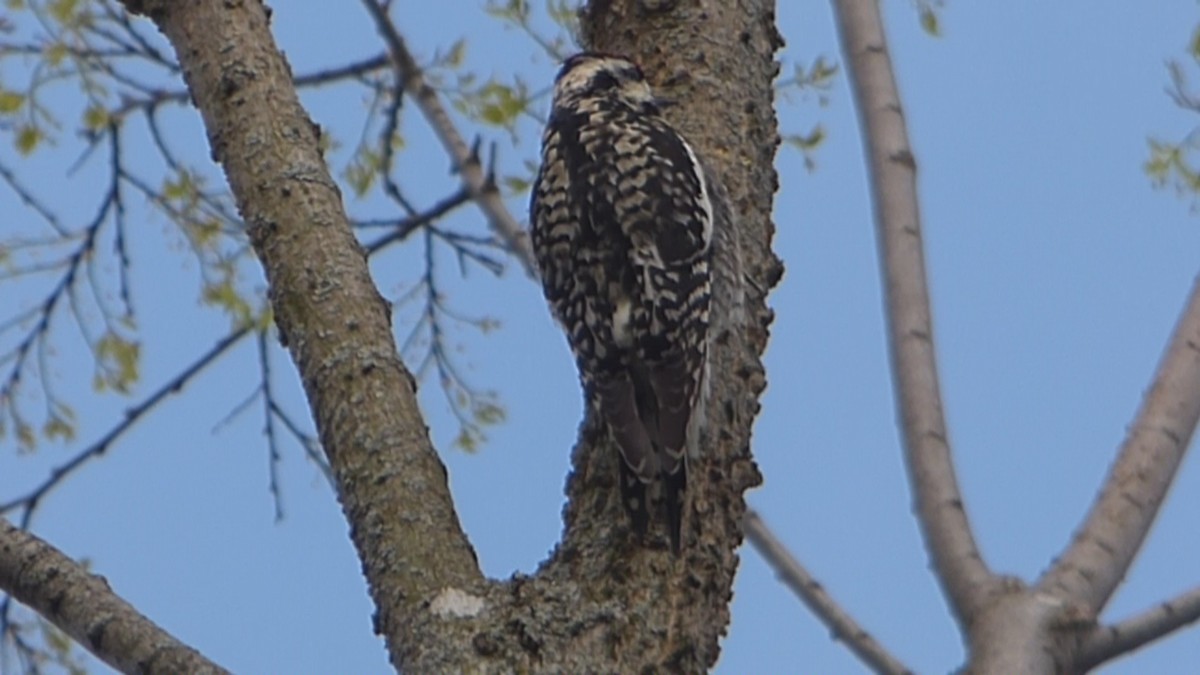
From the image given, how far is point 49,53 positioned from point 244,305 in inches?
33.3

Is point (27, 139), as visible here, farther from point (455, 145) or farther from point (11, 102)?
point (455, 145)

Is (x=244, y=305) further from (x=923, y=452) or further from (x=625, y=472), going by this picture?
(x=923, y=452)

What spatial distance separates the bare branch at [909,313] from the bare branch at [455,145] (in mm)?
1107

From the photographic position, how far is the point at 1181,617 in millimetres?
3006

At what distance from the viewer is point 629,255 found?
4.11 metres

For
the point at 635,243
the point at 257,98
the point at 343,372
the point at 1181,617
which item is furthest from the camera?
the point at 635,243

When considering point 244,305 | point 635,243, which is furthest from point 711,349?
point 244,305

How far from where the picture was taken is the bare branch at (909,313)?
10.0 feet

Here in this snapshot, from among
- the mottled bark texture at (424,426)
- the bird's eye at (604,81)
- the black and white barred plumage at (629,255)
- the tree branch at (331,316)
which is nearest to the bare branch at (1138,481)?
the mottled bark texture at (424,426)

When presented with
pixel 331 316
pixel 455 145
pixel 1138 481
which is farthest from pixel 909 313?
pixel 455 145

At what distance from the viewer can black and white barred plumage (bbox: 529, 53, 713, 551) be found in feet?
12.1

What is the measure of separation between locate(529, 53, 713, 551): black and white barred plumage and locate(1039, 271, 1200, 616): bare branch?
72 cm

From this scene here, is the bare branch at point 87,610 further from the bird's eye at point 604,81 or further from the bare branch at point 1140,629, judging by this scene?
the bird's eye at point 604,81

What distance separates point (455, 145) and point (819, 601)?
1855 mm
